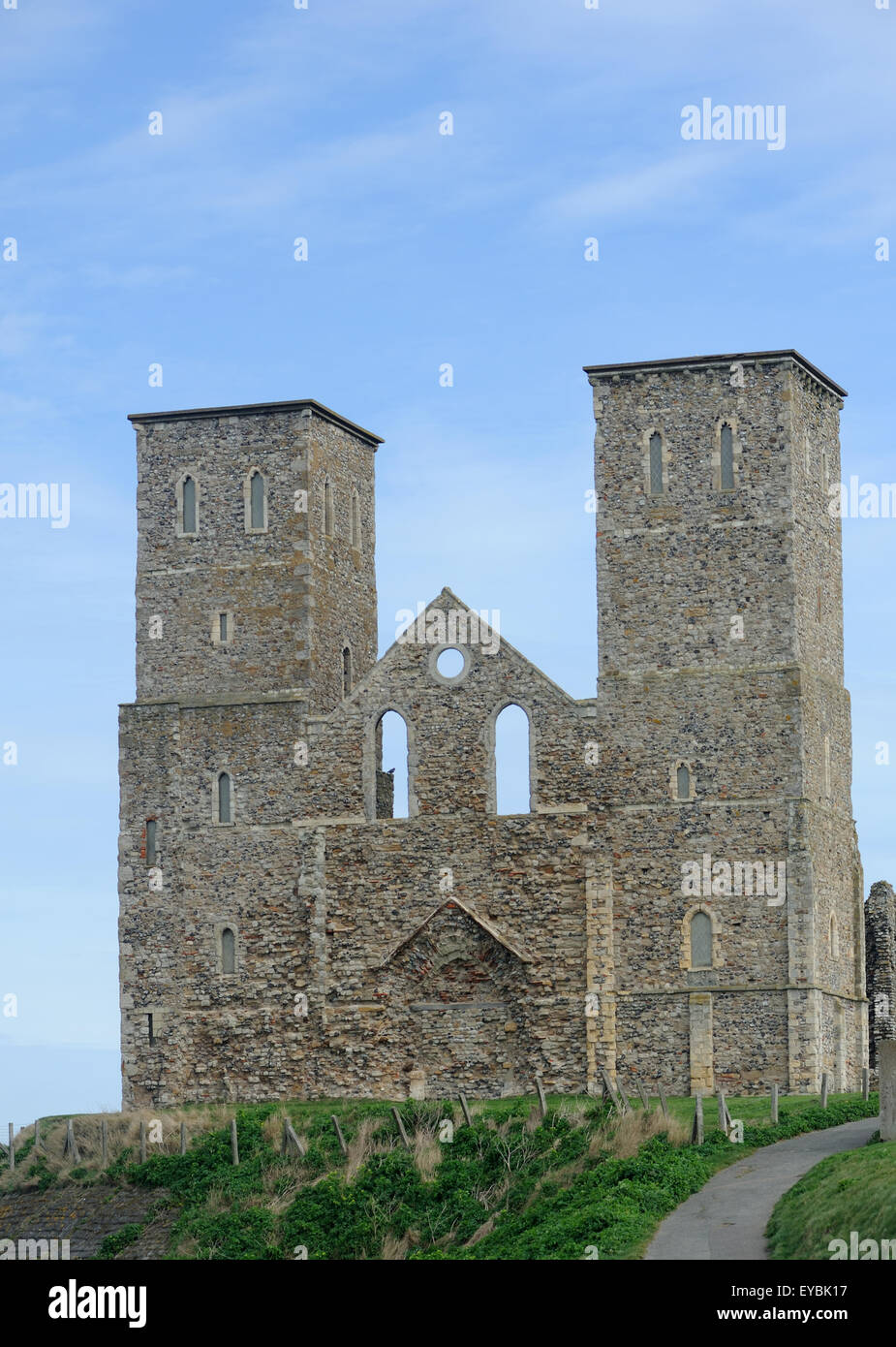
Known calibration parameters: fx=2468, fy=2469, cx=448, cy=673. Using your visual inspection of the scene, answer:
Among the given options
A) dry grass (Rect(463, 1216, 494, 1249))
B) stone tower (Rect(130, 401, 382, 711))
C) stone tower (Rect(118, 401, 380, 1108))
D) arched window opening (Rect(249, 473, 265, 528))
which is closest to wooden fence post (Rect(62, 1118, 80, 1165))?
stone tower (Rect(118, 401, 380, 1108))

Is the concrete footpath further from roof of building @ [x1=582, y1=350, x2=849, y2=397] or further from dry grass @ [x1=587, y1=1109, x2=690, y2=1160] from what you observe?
roof of building @ [x1=582, y1=350, x2=849, y2=397]

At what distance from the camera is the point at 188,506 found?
5731 cm

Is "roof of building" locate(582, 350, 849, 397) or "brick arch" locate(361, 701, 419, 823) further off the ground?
"roof of building" locate(582, 350, 849, 397)

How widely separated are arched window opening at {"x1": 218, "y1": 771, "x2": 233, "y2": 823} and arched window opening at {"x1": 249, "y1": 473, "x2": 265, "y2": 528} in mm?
6060

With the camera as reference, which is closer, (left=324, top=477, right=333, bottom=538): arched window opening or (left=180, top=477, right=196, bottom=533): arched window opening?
(left=180, top=477, right=196, bottom=533): arched window opening

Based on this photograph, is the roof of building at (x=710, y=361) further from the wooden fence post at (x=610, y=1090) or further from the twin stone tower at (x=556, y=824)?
the wooden fence post at (x=610, y=1090)

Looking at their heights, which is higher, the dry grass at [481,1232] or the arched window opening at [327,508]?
the arched window opening at [327,508]

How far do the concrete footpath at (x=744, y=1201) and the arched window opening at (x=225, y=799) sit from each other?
17039 millimetres

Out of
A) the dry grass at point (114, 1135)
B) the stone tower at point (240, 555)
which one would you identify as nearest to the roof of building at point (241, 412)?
the stone tower at point (240, 555)

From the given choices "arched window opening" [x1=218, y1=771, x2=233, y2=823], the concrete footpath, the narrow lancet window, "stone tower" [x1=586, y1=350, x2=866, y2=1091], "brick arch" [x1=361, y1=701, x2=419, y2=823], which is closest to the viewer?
the concrete footpath

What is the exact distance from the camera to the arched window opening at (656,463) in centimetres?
5403

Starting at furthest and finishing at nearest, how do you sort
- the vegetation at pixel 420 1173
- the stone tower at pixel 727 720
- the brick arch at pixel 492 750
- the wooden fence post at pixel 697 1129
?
the brick arch at pixel 492 750 → the stone tower at pixel 727 720 → the wooden fence post at pixel 697 1129 → the vegetation at pixel 420 1173

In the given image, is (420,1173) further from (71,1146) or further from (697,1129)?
(71,1146)

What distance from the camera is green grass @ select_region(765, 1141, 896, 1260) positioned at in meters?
30.1
